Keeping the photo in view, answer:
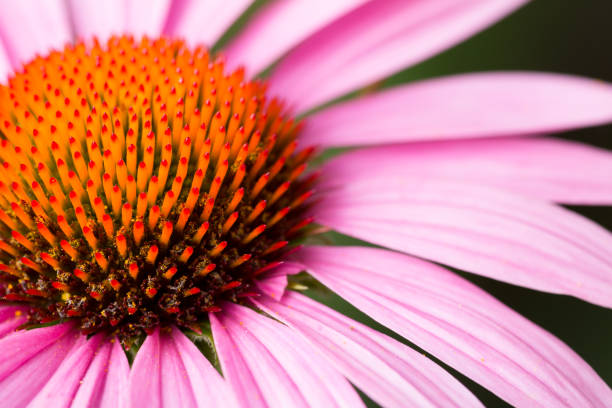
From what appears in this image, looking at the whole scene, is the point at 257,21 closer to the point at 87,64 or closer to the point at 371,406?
the point at 87,64

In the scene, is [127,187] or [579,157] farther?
[579,157]

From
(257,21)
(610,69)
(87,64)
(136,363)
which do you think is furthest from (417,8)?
(136,363)

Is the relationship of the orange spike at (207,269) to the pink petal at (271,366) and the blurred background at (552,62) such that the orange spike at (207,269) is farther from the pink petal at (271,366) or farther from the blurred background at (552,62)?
the blurred background at (552,62)

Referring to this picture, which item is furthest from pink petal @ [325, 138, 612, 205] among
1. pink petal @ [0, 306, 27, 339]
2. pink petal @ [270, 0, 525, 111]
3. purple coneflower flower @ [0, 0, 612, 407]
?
pink petal @ [0, 306, 27, 339]

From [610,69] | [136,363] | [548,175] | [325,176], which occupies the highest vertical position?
[610,69]

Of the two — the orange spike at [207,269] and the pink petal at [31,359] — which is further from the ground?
the orange spike at [207,269]

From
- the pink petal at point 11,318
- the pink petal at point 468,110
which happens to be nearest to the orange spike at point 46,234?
the pink petal at point 11,318

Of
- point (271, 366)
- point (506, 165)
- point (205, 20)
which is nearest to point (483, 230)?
point (506, 165)
